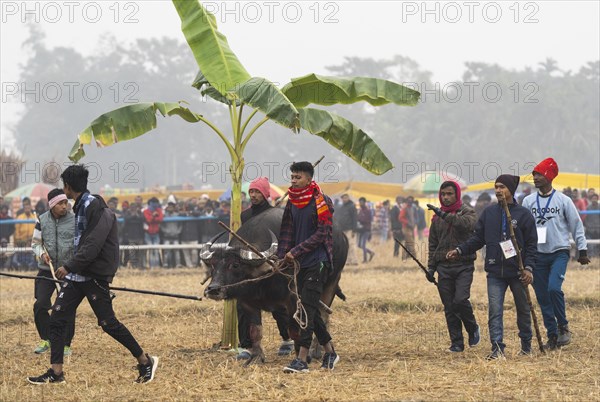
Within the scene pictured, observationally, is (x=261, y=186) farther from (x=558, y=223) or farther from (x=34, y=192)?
(x=34, y=192)

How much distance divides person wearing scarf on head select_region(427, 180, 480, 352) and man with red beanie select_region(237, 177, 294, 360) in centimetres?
168

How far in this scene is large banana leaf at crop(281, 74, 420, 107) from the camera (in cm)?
1251

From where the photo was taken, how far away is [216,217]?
25.0 meters

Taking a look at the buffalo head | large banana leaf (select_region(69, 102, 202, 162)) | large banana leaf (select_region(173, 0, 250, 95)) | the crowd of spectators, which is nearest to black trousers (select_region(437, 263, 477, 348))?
the buffalo head

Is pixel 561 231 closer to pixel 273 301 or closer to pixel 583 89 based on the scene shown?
pixel 273 301

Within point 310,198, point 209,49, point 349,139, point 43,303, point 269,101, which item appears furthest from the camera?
point 349,139

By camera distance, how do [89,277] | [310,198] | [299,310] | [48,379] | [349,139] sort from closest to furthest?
[89,277] → [48,379] → [299,310] → [310,198] → [349,139]

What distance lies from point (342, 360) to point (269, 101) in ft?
9.27

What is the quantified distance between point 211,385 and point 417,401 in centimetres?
205

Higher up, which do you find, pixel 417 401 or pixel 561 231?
pixel 561 231

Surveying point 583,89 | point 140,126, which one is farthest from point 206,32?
point 583,89

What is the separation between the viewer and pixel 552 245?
11406 mm

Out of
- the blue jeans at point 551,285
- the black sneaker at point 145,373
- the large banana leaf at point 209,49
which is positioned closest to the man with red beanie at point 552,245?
the blue jeans at point 551,285

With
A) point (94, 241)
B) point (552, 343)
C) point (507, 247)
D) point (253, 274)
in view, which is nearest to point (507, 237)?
point (507, 247)
